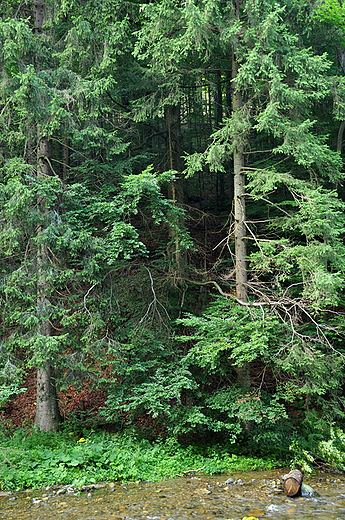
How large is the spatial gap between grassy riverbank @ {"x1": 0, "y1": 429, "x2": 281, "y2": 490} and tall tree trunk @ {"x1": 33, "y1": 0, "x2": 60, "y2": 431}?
39 centimetres

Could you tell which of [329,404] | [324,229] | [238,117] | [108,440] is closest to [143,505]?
[108,440]

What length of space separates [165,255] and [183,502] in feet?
18.2

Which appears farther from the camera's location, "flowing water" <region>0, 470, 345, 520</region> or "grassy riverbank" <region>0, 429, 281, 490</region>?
"grassy riverbank" <region>0, 429, 281, 490</region>

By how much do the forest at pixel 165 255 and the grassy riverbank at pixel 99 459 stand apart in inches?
13.1

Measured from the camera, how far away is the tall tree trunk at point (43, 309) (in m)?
8.48

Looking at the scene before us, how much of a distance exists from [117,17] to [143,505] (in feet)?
32.4

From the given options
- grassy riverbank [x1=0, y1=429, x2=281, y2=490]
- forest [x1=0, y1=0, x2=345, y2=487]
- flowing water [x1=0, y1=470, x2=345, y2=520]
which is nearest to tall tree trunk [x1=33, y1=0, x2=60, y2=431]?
forest [x1=0, y1=0, x2=345, y2=487]

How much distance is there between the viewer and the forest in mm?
7926

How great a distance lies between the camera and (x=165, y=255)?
34.1 ft

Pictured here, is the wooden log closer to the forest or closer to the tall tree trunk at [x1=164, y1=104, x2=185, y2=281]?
the forest

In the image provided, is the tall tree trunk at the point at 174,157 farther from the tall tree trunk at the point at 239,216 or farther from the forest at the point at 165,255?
the tall tree trunk at the point at 239,216

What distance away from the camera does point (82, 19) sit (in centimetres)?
912

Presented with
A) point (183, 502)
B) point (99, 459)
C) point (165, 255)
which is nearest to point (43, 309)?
point (99, 459)

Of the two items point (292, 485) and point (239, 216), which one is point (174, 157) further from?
point (292, 485)
